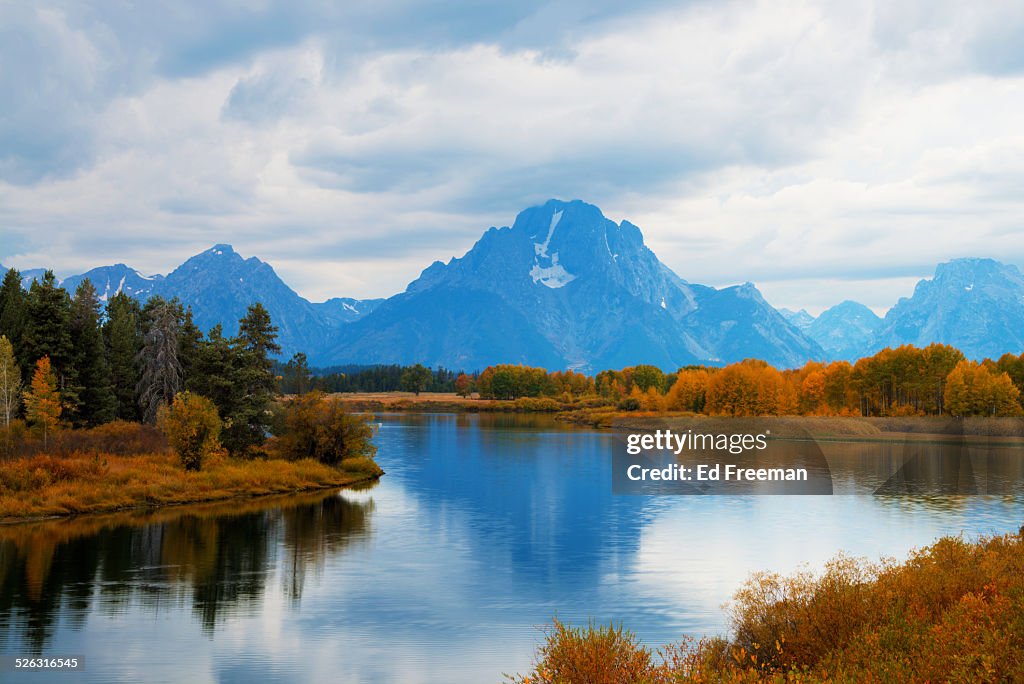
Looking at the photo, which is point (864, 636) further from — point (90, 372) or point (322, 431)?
point (90, 372)

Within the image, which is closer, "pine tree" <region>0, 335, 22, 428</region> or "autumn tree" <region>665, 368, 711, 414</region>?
"pine tree" <region>0, 335, 22, 428</region>

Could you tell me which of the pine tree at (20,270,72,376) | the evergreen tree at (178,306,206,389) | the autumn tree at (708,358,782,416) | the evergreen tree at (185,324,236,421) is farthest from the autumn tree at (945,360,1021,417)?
the pine tree at (20,270,72,376)

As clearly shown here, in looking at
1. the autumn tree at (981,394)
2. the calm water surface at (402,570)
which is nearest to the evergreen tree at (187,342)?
the calm water surface at (402,570)

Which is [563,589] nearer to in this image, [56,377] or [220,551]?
[220,551]

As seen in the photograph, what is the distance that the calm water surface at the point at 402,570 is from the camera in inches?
1004

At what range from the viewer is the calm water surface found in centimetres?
2550

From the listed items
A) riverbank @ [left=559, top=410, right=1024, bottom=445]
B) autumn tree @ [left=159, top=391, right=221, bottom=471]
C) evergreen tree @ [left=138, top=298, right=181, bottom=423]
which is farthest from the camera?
riverbank @ [left=559, top=410, right=1024, bottom=445]

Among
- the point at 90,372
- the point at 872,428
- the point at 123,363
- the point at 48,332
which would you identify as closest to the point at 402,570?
the point at 48,332

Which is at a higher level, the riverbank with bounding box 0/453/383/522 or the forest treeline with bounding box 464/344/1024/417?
the forest treeline with bounding box 464/344/1024/417

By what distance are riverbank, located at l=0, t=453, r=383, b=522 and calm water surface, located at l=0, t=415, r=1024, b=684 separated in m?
2.25

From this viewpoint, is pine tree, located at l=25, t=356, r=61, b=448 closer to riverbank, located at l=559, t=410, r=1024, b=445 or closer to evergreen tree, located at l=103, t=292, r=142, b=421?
evergreen tree, located at l=103, t=292, r=142, b=421

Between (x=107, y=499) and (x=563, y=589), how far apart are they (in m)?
30.3

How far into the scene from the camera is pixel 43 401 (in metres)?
60.8

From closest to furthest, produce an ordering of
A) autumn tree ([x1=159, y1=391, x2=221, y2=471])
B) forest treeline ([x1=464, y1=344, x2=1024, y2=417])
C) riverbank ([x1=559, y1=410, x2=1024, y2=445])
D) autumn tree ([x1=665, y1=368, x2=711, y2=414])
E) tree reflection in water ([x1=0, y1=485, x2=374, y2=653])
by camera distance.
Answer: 1. tree reflection in water ([x1=0, y1=485, x2=374, y2=653])
2. autumn tree ([x1=159, y1=391, x2=221, y2=471])
3. riverbank ([x1=559, y1=410, x2=1024, y2=445])
4. forest treeline ([x1=464, y1=344, x2=1024, y2=417])
5. autumn tree ([x1=665, y1=368, x2=711, y2=414])
